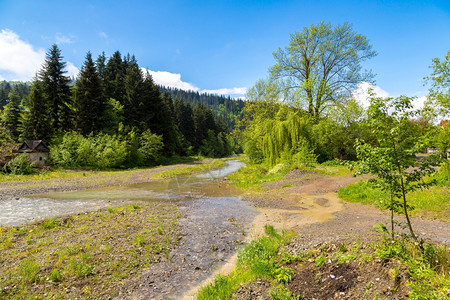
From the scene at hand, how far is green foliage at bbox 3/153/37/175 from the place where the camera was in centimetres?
2267

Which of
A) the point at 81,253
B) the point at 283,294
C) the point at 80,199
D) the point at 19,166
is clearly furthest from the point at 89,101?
the point at 283,294

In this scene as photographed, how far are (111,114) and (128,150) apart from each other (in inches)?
302

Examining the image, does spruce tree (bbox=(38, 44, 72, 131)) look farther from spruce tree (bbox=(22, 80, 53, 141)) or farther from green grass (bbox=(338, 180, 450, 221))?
green grass (bbox=(338, 180, 450, 221))

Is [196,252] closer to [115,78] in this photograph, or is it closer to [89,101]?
[89,101]

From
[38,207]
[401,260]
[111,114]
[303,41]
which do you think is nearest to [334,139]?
[303,41]

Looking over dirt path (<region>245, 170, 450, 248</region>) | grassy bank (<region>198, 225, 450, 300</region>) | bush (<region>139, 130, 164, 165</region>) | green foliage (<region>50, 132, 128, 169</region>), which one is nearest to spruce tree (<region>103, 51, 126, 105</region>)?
bush (<region>139, 130, 164, 165</region>)

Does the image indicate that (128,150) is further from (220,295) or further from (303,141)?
(220,295)

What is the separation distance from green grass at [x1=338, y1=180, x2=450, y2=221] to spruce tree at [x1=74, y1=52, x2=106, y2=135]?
119ft

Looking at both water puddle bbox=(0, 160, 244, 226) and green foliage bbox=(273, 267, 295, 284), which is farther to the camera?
water puddle bbox=(0, 160, 244, 226)

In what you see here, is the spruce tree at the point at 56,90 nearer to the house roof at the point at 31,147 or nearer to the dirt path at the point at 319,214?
the house roof at the point at 31,147

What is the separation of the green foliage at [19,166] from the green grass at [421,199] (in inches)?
1176

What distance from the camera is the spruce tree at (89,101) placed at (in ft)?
111

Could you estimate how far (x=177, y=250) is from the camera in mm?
7129

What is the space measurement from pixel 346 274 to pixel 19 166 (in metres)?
30.6
